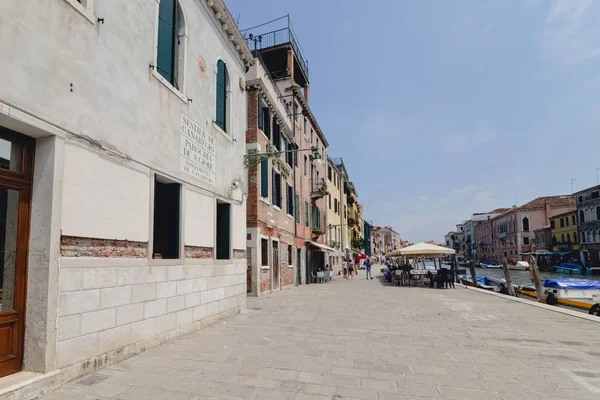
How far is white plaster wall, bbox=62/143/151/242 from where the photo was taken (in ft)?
13.9

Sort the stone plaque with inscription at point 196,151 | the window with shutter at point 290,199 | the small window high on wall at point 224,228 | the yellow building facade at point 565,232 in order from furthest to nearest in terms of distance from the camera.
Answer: the yellow building facade at point 565,232, the window with shutter at point 290,199, the small window high on wall at point 224,228, the stone plaque with inscription at point 196,151

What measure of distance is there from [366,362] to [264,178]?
32.5 ft

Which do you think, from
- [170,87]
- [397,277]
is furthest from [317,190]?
[170,87]

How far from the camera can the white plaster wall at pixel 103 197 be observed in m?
4.25

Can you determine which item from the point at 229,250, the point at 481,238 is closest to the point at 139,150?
the point at 229,250

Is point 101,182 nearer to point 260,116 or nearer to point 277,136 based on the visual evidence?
point 260,116

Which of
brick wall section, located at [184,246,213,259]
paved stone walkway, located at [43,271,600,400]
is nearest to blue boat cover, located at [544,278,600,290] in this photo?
paved stone walkway, located at [43,271,600,400]

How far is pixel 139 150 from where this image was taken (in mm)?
5480

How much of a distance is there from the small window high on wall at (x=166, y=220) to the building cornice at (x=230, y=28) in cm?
433

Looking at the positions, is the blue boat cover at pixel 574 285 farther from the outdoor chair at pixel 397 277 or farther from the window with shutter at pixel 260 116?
the window with shutter at pixel 260 116

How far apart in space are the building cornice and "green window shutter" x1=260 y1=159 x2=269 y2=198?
4.64m

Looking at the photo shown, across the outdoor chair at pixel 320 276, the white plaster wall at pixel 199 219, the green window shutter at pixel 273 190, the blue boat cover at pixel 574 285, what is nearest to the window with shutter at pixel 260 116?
the green window shutter at pixel 273 190

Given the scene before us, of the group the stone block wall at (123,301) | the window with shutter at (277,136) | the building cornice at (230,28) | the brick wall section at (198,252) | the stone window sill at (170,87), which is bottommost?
the stone block wall at (123,301)

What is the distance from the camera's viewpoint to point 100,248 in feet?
15.4
